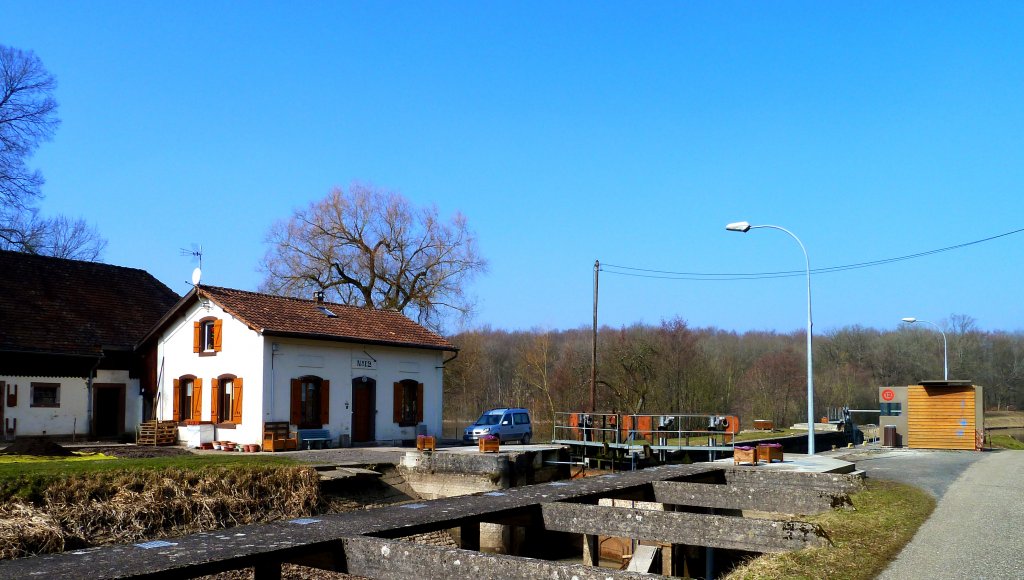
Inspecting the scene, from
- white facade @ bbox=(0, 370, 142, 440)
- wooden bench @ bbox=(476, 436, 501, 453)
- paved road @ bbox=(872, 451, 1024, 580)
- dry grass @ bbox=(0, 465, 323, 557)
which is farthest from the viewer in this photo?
white facade @ bbox=(0, 370, 142, 440)

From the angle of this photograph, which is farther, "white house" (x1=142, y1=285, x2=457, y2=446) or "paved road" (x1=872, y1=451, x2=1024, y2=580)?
"white house" (x1=142, y1=285, x2=457, y2=446)

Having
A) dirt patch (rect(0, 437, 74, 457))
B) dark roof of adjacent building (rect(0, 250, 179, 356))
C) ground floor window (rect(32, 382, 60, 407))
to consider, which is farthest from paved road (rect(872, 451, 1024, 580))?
dark roof of adjacent building (rect(0, 250, 179, 356))

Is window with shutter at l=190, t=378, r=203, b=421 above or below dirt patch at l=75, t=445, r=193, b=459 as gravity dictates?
above

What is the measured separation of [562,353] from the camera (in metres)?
61.7

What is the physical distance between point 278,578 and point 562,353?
2213 inches

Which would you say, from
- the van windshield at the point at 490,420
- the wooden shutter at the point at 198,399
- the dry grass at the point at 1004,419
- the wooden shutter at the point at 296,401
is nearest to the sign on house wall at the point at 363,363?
the wooden shutter at the point at 296,401

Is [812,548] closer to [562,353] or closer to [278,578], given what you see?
[278,578]

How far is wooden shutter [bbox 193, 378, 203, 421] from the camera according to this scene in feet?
94.7

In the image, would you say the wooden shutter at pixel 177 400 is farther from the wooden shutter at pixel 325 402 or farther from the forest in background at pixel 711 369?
the forest in background at pixel 711 369

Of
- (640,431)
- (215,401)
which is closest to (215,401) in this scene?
(215,401)

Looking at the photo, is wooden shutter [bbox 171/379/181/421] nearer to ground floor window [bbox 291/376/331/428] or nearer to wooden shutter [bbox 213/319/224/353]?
wooden shutter [bbox 213/319/224/353]

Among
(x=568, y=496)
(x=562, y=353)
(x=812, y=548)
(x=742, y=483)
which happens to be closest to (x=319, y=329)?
(x=742, y=483)

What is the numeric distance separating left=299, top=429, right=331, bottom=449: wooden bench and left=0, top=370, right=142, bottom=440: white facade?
7.53 metres

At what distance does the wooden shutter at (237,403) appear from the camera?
89.4ft
